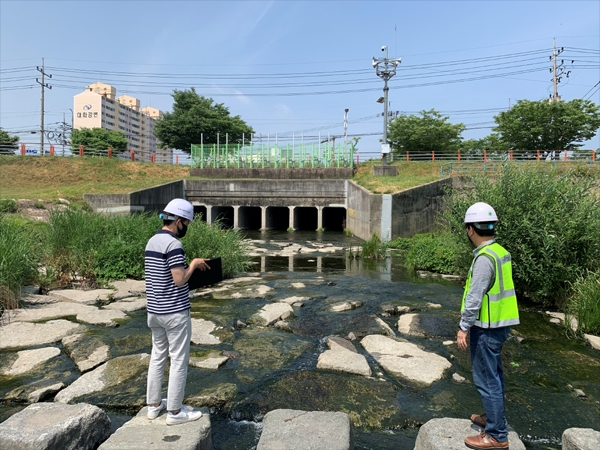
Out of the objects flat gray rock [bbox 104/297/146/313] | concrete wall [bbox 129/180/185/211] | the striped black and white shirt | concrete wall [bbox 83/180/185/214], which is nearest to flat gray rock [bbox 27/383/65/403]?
the striped black and white shirt

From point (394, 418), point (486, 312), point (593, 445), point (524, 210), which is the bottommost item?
point (394, 418)

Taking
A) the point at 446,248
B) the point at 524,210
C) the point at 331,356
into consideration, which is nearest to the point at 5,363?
the point at 331,356

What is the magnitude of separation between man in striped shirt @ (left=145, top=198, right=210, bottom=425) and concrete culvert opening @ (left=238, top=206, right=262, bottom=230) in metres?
23.2

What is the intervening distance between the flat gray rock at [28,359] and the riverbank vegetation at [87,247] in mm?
2715

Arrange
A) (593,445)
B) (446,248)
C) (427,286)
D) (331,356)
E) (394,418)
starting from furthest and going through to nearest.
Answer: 1. (446,248)
2. (427,286)
3. (331,356)
4. (394,418)
5. (593,445)

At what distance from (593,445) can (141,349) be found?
16.0 feet

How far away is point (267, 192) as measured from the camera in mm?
25375

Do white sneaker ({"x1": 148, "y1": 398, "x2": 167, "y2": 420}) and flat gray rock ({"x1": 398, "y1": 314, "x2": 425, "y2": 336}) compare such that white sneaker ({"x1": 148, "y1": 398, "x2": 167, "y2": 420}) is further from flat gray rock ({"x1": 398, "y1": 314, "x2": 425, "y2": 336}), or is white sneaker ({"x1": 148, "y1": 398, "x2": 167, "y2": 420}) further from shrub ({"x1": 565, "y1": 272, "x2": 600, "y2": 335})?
shrub ({"x1": 565, "y1": 272, "x2": 600, "y2": 335})

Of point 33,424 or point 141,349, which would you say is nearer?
point 33,424

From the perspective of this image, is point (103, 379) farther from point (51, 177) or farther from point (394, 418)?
point (51, 177)

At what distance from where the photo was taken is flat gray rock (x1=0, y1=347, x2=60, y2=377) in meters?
4.73

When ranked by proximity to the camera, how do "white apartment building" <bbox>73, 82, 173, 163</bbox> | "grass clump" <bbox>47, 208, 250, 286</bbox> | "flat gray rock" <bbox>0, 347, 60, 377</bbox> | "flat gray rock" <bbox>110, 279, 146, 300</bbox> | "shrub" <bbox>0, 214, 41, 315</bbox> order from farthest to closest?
"white apartment building" <bbox>73, 82, 173, 163</bbox> → "grass clump" <bbox>47, 208, 250, 286</bbox> → "flat gray rock" <bbox>110, 279, 146, 300</bbox> → "shrub" <bbox>0, 214, 41, 315</bbox> → "flat gray rock" <bbox>0, 347, 60, 377</bbox>

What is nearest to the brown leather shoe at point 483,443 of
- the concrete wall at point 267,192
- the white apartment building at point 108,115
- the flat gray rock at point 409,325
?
the flat gray rock at point 409,325

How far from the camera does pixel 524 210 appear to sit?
27.2 feet
